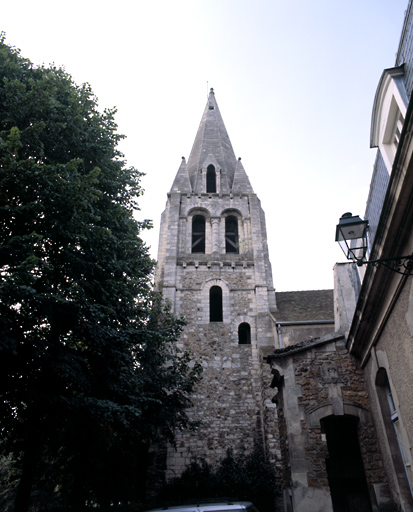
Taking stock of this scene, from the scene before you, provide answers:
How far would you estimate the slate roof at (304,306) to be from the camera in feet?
56.2

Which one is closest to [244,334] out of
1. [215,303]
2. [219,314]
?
[219,314]

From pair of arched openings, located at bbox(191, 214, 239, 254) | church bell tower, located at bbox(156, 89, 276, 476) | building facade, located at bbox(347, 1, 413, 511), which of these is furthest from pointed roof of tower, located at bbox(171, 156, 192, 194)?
building facade, located at bbox(347, 1, 413, 511)

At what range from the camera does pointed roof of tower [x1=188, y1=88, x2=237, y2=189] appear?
84.4 feet

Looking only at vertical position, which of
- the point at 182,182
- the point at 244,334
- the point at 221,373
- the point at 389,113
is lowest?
the point at 221,373

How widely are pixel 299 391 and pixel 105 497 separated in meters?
8.63

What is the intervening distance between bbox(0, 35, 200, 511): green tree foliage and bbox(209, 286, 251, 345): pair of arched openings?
7.88 metres

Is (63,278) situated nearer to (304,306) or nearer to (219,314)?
(219,314)

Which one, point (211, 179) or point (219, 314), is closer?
point (219, 314)

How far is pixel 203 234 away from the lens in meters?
22.5

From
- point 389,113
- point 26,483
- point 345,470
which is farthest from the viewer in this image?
point 345,470

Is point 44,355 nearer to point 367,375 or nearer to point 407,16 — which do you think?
point 367,375

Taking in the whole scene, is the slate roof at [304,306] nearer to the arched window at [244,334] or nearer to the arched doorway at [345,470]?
the arched window at [244,334]

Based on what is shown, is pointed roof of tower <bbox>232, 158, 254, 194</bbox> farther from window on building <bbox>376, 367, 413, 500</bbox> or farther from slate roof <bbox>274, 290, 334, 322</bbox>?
window on building <bbox>376, 367, 413, 500</bbox>

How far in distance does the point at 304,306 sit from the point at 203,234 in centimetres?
745
